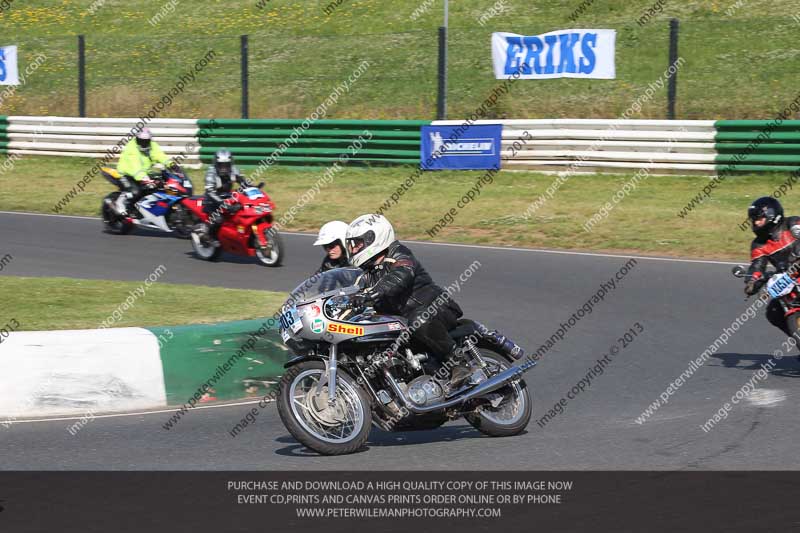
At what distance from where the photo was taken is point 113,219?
60.5ft

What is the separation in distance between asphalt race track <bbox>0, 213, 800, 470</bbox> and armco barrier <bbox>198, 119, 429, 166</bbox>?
21.3 ft

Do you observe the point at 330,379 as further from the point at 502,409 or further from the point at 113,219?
the point at 113,219

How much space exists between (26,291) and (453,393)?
5.34 m

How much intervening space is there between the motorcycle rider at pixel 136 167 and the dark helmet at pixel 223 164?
221cm

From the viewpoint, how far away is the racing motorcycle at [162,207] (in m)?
17.5

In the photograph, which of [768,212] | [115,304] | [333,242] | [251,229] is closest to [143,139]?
[251,229]

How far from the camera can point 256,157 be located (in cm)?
2400

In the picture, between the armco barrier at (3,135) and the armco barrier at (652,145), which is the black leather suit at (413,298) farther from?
the armco barrier at (3,135)

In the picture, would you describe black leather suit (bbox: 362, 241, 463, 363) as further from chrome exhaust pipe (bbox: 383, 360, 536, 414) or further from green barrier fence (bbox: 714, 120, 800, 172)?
green barrier fence (bbox: 714, 120, 800, 172)

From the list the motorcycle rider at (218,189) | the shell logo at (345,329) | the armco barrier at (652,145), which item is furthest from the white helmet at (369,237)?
the armco barrier at (652,145)

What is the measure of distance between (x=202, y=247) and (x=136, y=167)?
2.68m

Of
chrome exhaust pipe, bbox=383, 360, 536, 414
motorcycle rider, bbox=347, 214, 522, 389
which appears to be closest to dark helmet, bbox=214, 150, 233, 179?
motorcycle rider, bbox=347, 214, 522, 389

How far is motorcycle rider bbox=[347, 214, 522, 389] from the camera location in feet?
24.6
